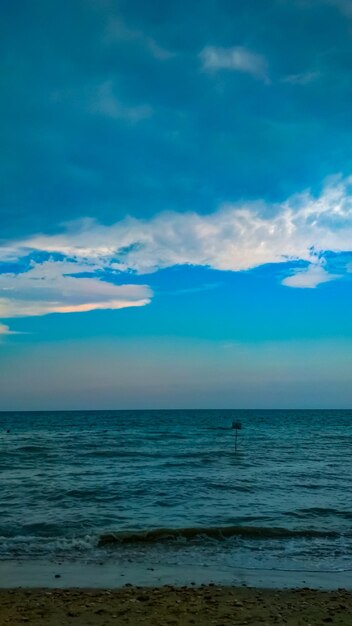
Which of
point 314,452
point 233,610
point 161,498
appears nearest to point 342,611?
point 233,610

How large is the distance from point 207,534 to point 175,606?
17.5ft

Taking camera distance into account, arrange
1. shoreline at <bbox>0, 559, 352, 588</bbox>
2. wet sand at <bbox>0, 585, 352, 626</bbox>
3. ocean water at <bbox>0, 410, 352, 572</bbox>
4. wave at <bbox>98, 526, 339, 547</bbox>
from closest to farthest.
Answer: wet sand at <bbox>0, 585, 352, 626</bbox>, shoreline at <bbox>0, 559, 352, 588</bbox>, ocean water at <bbox>0, 410, 352, 572</bbox>, wave at <bbox>98, 526, 339, 547</bbox>

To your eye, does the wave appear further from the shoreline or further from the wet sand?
A: the wet sand

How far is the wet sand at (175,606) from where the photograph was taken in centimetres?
733

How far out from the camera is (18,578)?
30.8ft

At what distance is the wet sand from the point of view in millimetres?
7328

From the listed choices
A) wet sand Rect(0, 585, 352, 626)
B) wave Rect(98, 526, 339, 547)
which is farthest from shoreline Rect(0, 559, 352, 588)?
wave Rect(98, 526, 339, 547)

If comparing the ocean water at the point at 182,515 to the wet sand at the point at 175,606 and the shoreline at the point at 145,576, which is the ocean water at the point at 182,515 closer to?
the shoreline at the point at 145,576

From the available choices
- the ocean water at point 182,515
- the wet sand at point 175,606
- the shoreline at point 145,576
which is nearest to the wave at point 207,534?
the ocean water at point 182,515

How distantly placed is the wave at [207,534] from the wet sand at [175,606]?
12.4ft

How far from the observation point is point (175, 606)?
25.7 feet

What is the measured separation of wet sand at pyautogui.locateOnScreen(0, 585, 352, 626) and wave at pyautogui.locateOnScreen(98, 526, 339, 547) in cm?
378

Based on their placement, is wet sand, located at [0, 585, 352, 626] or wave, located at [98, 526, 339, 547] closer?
wet sand, located at [0, 585, 352, 626]

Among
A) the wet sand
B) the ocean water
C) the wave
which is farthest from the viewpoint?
the wave
